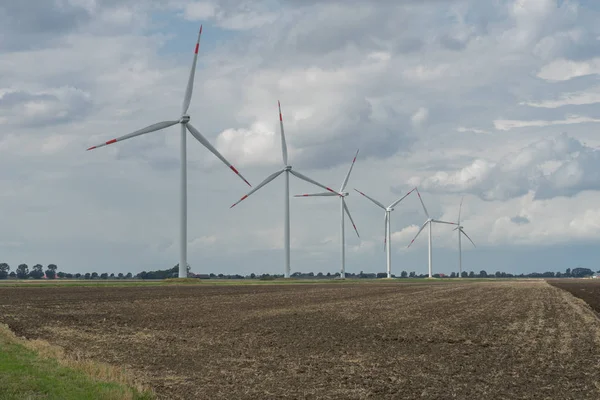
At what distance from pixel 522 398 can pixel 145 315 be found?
35493mm

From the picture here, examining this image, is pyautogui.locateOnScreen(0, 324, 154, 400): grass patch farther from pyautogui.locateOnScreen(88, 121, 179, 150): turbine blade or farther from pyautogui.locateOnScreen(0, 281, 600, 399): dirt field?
pyautogui.locateOnScreen(88, 121, 179, 150): turbine blade

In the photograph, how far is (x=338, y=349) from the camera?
3284 centimetres

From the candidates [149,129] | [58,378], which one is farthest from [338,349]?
[149,129]

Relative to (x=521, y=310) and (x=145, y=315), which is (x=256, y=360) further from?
(x=521, y=310)

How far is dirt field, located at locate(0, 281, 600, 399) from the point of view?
2320 centimetres

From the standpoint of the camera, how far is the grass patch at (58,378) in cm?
2050

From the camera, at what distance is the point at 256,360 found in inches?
1160

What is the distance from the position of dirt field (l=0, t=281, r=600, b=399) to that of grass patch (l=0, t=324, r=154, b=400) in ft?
4.23

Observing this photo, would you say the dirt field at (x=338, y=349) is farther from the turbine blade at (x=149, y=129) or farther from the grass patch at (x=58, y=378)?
the turbine blade at (x=149, y=129)

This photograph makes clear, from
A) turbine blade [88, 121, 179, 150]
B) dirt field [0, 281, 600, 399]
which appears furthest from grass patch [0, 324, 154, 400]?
turbine blade [88, 121, 179, 150]

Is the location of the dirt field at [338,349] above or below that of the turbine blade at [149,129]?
below

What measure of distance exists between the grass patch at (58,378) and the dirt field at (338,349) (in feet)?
4.23

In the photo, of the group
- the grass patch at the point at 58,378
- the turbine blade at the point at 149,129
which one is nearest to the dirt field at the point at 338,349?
the grass patch at the point at 58,378

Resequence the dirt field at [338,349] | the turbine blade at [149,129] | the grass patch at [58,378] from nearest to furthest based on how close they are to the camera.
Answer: the grass patch at [58,378]
the dirt field at [338,349]
the turbine blade at [149,129]
